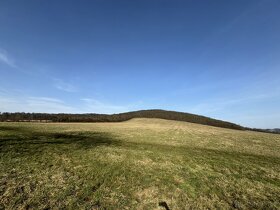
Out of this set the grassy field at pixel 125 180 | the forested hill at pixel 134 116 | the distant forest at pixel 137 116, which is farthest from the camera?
the forested hill at pixel 134 116

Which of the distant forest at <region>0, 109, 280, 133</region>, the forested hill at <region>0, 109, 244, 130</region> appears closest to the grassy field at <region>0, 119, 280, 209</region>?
the distant forest at <region>0, 109, 280, 133</region>

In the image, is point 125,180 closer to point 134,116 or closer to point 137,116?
point 137,116

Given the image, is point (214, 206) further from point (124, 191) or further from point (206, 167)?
point (206, 167)

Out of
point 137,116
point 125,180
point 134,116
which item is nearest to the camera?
point 125,180

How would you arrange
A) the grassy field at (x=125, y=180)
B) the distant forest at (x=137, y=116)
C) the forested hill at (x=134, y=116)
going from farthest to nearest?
the forested hill at (x=134, y=116) < the distant forest at (x=137, y=116) < the grassy field at (x=125, y=180)

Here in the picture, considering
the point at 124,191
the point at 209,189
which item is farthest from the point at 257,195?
the point at 124,191

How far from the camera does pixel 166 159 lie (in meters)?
15.8

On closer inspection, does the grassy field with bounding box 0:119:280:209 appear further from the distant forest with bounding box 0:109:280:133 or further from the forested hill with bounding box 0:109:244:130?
the forested hill with bounding box 0:109:244:130

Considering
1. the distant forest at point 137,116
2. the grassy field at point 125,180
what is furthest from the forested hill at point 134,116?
the grassy field at point 125,180

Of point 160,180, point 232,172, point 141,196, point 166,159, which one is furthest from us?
point 166,159

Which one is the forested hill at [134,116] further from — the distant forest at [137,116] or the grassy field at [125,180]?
the grassy field at [125,180]

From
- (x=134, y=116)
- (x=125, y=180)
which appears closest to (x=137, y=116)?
(x=134, y=116)

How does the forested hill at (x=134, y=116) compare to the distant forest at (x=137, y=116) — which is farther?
the forested hill at (x=134, y=116)

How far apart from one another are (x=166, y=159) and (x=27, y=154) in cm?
978
